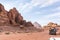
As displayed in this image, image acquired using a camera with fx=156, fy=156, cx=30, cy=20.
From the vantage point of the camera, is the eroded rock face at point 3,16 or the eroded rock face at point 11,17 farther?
the eroded rock face at point 11,17

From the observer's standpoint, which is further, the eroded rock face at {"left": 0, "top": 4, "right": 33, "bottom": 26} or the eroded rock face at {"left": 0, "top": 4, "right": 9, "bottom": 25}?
the eroded rock face at {"left": 0, "top": 4, "right": 33, "bottom": 26}

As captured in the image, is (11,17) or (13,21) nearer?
(13,21)

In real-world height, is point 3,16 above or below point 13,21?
above

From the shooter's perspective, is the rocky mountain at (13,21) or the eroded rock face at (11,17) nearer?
the rocky mountain at (13,21)

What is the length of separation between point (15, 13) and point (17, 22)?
540 cm

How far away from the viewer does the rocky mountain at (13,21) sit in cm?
6873

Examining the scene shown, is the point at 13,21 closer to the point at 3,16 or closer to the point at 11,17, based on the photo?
the point at 11,17

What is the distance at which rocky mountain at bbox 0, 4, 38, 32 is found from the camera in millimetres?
68731

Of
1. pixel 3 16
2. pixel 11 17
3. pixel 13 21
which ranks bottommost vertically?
pixel 13 21

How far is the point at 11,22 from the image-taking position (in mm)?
75438

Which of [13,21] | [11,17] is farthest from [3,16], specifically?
[13,21]

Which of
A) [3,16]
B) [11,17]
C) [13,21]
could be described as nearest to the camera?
[3,16]

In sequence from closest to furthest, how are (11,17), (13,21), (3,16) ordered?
(3,16)
(13,21)
(11,17)

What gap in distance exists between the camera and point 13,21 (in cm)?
7625
